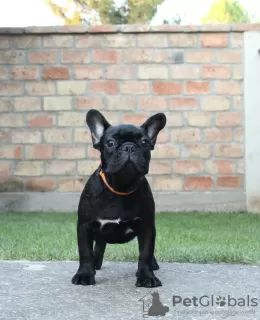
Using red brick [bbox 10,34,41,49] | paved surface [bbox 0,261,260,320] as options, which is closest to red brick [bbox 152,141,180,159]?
red brick [bbox 10,34,41,49]

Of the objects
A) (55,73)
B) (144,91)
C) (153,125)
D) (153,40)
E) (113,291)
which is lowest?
(113,291)

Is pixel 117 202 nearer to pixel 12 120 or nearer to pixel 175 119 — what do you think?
pixel 175 119

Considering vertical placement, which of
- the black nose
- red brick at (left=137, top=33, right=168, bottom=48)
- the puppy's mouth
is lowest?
the puppy's mouth

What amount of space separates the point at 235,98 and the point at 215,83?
1.13 feet

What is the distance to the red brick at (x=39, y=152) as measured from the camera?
944cm

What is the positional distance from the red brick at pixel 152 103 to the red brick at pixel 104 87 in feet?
1.29

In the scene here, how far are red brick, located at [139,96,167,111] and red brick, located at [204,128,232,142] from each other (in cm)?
69

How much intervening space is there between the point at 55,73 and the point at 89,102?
618 mm

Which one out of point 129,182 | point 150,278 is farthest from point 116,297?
point 129,182

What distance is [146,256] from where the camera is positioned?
3.77 meters

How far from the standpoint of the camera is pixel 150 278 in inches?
145

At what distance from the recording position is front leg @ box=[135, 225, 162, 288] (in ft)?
12.1

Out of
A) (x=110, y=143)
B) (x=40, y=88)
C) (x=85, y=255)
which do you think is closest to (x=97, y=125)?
(x=110, y=143)

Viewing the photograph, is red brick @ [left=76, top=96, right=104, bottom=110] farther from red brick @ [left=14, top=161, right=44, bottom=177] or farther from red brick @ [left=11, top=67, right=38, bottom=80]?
red brick @ [left=14, top=161, right=44, bottom=177]
